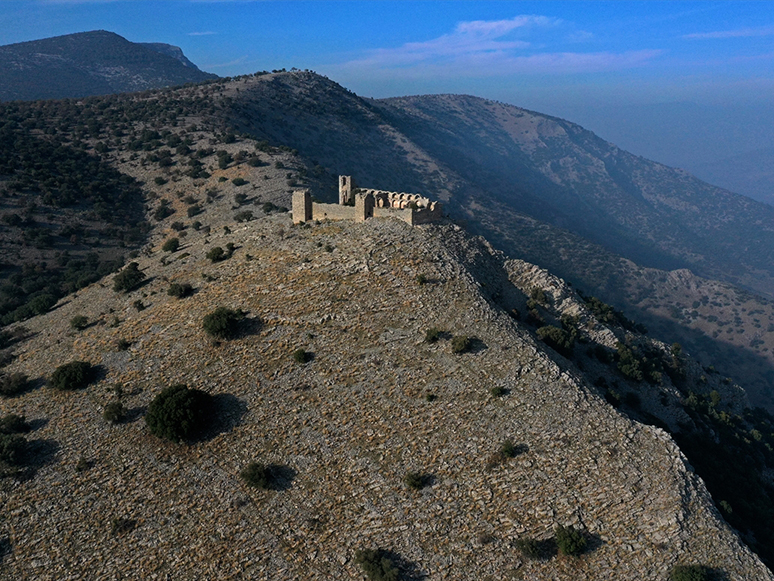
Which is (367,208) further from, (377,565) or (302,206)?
(377,565)

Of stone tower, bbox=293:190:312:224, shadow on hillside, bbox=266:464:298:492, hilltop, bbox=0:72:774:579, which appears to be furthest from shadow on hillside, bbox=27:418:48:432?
stone tower, bbox=293:190:312:224

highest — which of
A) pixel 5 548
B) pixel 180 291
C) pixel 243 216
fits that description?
pixel 243 216

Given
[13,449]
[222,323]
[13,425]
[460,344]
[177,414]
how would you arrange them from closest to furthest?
[13,449], [177,414], [13,425], [460,344], [222,323]

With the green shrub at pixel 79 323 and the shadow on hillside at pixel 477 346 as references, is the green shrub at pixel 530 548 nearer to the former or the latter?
A: the shadow on hillside at pixel 477 346

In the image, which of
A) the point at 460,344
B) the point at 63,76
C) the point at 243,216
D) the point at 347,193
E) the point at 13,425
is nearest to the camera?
the point at 13,425

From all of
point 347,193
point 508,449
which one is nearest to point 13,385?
point 347,193

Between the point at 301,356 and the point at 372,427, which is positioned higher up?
the point at 301,356

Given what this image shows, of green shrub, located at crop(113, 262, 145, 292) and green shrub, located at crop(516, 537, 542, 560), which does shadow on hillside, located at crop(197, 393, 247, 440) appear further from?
green shrub, located at crop(113, 262, 145, 292)
